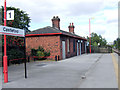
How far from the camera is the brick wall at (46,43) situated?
1730 centimetres

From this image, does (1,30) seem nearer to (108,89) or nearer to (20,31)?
(20,31)

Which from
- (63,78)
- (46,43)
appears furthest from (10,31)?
(46,43)

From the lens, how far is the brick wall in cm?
1730

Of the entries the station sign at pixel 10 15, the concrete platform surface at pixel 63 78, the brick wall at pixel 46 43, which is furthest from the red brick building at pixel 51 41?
the station sign at pixel 10 15

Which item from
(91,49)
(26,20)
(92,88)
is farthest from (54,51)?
(91,49)

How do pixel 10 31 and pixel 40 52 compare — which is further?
pixel 40 52

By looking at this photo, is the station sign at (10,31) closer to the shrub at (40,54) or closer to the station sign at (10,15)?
the station sign at (10,15)

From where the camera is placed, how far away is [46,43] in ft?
59.0

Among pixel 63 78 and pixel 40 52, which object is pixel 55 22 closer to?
pixel 40 52

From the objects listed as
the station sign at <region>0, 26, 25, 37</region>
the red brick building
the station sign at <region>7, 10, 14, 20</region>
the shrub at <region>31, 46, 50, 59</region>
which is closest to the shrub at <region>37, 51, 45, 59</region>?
the shrub at <region>31, 46, 50, 59</region>

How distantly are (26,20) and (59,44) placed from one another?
890 cm

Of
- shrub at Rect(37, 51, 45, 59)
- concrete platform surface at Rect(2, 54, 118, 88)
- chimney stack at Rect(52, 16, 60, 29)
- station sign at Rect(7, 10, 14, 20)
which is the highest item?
chimney stack at Rect(52, 16, 60, 29)

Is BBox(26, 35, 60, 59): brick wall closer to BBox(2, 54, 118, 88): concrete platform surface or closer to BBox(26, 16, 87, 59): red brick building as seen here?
BBox(26, 16, 87, 59): red brick building

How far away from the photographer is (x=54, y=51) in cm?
1739
